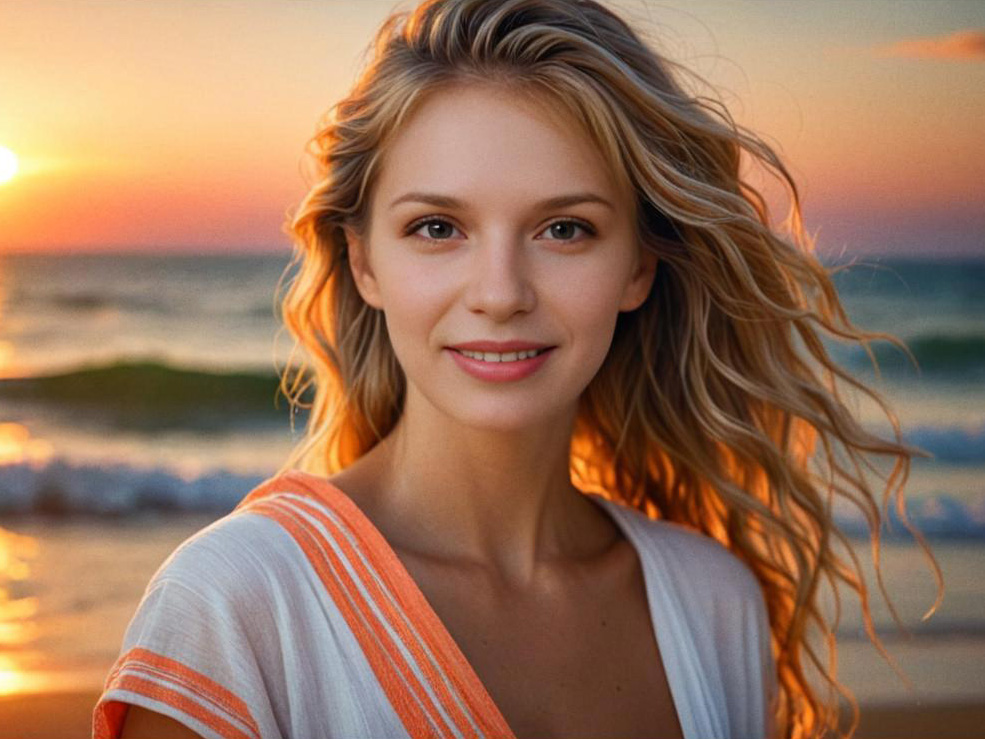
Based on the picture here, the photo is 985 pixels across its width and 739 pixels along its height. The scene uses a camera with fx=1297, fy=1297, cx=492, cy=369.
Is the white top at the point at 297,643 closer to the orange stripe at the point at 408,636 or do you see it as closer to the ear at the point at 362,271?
the orange stripe at the point at 408,636

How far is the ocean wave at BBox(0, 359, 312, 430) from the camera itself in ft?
35.5

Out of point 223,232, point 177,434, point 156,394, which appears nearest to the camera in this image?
point 177,434

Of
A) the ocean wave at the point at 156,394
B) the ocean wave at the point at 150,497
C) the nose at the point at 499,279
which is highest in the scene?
the nose at the point at 499,279

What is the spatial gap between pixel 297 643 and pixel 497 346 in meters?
0.61

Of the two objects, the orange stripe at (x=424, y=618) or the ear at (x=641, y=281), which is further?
the ear at (x=641, y=281)

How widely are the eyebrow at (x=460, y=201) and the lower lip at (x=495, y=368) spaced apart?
263mm

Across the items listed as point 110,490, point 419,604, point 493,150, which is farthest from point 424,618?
point 110,490

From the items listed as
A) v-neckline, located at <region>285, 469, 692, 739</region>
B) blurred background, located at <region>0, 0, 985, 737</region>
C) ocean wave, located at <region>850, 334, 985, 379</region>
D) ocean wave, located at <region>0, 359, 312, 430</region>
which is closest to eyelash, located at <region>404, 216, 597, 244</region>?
v-neckline, located at <region>285, 469, 692, 739</region>

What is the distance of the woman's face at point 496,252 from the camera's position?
2254 mm

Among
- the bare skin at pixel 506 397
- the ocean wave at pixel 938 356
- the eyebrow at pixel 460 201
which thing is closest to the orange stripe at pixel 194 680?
the bare skin at pixel 506 397

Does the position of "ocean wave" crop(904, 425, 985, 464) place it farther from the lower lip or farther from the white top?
the lower lip

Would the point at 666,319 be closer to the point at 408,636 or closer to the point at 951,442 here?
the point at 408,636

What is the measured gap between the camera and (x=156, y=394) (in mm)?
11258

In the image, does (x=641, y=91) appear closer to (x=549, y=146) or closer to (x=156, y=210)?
(x=549, y=146)
